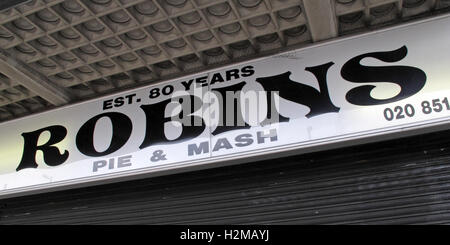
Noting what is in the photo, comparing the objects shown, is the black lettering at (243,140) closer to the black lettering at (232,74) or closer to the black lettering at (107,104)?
the black lettering at (232,74)

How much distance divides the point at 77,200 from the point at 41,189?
342 millimetres

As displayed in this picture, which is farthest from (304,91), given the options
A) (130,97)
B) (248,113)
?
(130,97)

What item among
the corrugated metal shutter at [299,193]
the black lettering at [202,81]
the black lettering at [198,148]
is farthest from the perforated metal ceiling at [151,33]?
the corrugated metal shutter at [299,193]

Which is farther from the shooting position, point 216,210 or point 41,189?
point 41,189

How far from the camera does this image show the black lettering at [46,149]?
384cm

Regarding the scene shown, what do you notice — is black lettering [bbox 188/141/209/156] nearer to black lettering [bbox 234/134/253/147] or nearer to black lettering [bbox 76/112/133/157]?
black lettering [bbox 234/134/253/147]

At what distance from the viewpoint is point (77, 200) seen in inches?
148

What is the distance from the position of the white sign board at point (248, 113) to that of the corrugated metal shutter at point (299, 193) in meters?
0.17

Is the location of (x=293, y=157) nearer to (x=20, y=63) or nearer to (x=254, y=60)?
(x=254, y=60)

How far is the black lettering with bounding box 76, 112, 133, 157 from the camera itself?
365cm

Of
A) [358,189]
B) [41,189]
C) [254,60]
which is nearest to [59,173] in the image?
[41,189]

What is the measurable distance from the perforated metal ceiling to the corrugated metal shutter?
96 centimetres

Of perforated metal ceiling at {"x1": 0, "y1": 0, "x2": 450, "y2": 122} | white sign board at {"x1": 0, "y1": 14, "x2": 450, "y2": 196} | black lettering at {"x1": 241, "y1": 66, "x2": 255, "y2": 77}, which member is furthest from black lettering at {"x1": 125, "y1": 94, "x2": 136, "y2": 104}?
black lettering at {"x1": 241, "y1": 66, "x2": 255, "y2": 77}
